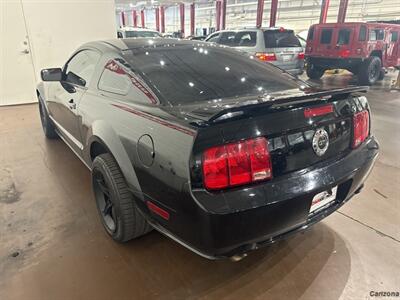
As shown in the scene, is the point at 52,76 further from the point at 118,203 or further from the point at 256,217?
the point at 256,217

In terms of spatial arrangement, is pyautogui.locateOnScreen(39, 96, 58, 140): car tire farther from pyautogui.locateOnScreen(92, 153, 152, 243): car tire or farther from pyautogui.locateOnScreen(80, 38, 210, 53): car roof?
pyautogui.locateOnScreen(92, 153, 152, 243): car tire

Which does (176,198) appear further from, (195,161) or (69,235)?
(69,235)

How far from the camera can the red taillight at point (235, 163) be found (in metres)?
1.19

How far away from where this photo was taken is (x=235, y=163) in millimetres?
1212

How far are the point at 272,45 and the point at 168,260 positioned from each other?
609 centimetres

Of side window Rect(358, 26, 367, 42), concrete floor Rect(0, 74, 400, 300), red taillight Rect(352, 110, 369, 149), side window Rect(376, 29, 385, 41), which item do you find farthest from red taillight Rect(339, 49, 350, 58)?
red taillight Rect(352, 110, 369, 149)

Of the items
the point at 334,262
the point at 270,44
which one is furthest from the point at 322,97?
the point at 270,44

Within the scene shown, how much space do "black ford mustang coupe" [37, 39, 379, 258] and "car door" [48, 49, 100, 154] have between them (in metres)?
0.15

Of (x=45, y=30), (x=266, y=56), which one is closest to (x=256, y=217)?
(x=266, y=56)

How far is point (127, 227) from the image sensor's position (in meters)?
1.75

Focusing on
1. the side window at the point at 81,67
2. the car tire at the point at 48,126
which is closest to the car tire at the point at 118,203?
the side window at the point at 81,67

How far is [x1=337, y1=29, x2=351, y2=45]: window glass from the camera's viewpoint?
7484mm

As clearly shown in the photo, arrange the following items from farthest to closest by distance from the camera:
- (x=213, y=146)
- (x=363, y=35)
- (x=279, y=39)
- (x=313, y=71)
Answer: (x=313, y=71)
(x=363, y=35)
(x=279, y=39)
(x=213, y=146)

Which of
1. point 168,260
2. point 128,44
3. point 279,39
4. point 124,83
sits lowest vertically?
point 168,260
